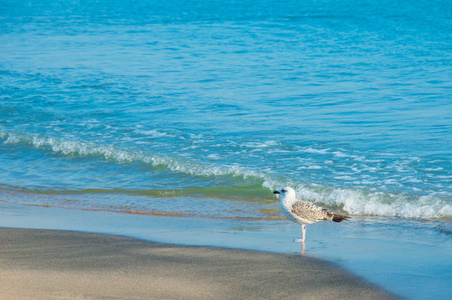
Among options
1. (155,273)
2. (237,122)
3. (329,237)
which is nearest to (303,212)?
(329,237)

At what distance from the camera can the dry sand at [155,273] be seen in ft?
17.9

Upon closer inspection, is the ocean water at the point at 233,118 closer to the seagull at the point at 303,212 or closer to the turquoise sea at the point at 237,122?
the turquoise sea at the point at 237,122

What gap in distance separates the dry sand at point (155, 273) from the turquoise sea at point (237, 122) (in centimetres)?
114

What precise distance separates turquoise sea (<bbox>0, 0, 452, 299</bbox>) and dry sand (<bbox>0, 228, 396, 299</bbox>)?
3.73 ft

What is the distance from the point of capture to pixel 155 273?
19.7 feet

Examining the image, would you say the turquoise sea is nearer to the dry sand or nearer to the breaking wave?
the breaking wave

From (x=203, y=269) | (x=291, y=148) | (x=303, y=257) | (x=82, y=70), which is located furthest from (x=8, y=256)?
(x=82, y=70)

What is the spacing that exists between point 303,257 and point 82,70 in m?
18.3

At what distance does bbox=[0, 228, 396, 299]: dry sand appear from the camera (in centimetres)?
545

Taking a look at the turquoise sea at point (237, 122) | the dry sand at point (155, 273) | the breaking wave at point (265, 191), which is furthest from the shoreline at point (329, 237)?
the breaking wave at point (265, 191)

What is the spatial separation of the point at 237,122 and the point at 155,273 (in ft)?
29.4

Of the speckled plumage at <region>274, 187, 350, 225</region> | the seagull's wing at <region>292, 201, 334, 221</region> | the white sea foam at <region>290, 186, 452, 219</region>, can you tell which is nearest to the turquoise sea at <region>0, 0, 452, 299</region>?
the white sea foam at <region>290, 186, 452, 219</region>

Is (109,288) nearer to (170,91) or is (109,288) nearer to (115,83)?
(170,91)

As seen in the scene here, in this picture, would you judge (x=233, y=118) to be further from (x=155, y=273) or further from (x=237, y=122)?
(x=155, y=273)
